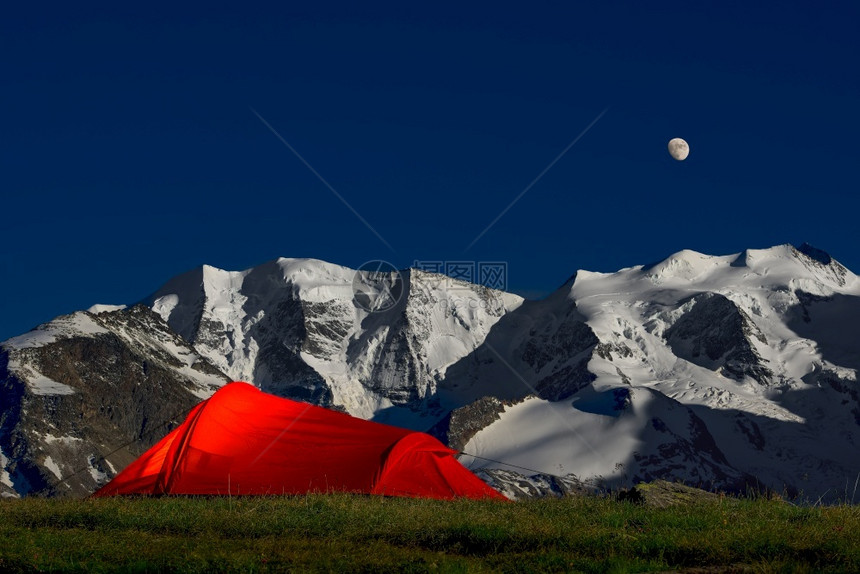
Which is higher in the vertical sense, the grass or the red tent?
the red tent

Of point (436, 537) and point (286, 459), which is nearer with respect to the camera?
point (436, 537)

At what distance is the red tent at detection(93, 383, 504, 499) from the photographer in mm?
37094

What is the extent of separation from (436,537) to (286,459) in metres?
18.0

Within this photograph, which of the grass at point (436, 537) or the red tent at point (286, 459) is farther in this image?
the red tent at point (286, 459)

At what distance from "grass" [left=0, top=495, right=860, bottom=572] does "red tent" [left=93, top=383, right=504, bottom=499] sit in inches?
422

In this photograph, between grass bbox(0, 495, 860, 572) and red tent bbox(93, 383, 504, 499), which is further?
red tent bbox(93, 383, 504, 499)

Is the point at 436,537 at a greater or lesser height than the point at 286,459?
lesser

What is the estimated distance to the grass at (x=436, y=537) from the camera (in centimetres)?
1847

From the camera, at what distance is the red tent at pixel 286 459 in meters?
37.1

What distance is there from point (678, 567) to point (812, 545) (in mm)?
2289

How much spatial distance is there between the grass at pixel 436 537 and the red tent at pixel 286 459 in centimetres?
1072

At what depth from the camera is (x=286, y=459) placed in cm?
3831

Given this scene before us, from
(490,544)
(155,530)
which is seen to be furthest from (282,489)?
(490,544)

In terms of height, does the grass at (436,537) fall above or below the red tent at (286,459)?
below
